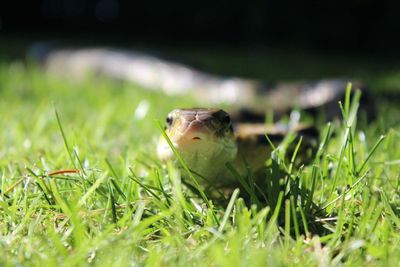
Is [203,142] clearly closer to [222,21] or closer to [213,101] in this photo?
[213,101]

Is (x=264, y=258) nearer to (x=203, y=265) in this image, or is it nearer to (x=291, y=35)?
(x=203, y=265)

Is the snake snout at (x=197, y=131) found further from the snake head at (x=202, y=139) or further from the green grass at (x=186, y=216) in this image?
the green grass at (x=186, y=216)

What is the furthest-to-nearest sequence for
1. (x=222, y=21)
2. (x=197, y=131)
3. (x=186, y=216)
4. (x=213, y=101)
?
(x=222, y=21)
(x=213, y=101)
(x=197, y=131)
(x=186, y=216)

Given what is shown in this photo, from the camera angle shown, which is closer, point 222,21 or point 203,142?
point 203,142

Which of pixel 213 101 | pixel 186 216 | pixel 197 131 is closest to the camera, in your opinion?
pixel 186 216

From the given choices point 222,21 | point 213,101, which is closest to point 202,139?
point 213,101

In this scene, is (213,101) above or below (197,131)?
below

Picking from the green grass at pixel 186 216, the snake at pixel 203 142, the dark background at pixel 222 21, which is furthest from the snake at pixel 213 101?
the dark background at pixel 222 21

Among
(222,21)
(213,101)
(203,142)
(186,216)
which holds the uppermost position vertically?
(222,21)

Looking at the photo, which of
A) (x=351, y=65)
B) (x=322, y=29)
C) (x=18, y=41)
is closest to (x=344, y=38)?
(x=322, y=29)
